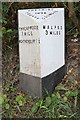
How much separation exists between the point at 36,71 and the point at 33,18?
411mm

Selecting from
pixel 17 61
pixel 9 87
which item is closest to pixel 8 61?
pixel 17 61

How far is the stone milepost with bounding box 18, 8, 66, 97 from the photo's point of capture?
2.71 m

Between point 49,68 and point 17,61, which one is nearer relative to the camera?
point 49,68

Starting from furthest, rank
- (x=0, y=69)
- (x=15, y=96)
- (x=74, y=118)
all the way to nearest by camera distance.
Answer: (x=0, y=69) → (x=15, y=96) → (x=74, y=118)

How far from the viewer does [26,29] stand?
2.80 meters

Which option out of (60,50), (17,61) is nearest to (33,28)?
(60,50)

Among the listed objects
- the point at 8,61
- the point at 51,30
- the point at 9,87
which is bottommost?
the point at 9,87

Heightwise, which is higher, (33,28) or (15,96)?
(33,28)

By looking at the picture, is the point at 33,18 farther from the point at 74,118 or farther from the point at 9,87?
the point at 74,118

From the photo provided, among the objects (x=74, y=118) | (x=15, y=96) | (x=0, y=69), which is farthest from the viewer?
(x=0, y=69)

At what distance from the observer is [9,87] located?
2980mm

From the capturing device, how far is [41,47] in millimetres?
2693

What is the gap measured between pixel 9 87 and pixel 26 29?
20.8 inches

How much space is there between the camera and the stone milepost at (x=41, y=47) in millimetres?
2711
